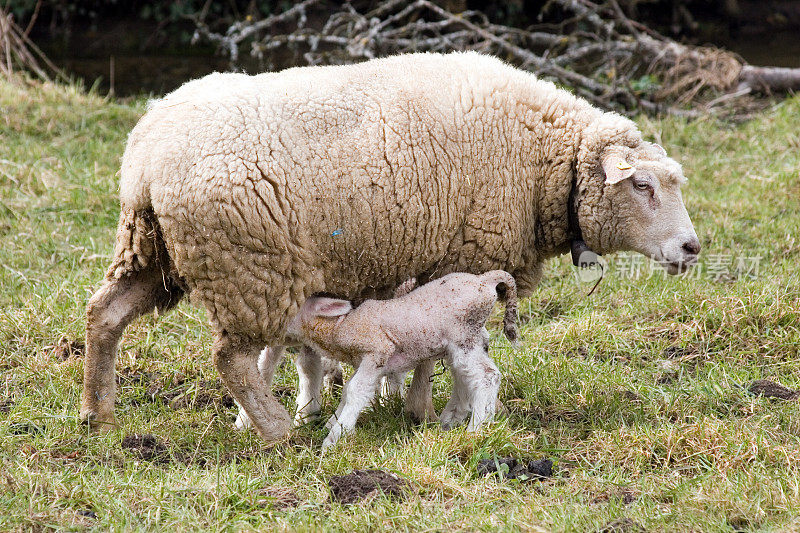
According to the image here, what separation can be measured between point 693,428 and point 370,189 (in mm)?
1609

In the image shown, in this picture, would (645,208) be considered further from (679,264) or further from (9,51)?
(9,51)

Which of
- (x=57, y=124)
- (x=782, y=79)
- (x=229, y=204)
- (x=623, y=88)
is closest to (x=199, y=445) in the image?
(x=229, y=204)

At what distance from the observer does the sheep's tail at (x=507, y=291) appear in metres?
4.25

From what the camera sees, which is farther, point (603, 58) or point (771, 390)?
point (603, 58)

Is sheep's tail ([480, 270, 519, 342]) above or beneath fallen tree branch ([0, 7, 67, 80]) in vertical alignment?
above

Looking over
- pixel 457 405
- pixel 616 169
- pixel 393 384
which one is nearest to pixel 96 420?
pixel 393 384

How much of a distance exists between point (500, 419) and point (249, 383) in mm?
1054

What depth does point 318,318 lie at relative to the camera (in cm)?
412

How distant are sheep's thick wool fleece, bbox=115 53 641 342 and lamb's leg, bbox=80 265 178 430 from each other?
0.11 metres

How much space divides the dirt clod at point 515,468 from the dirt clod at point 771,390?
1.30 meters

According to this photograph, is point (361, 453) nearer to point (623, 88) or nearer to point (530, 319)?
point (530, 319)

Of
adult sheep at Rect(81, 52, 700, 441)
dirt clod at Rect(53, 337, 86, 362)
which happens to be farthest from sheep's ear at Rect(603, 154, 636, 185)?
dirt clod at Rect(53, 337, 86, 362)

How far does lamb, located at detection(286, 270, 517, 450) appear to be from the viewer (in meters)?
4.09

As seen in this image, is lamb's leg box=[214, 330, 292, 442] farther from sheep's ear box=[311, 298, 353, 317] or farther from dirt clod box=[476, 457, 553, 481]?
dirt clod box=[476, 457, 553, 481]
